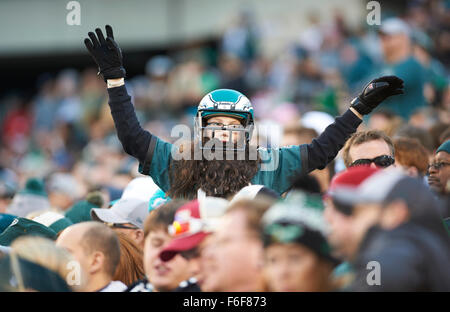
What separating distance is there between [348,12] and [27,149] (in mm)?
8160

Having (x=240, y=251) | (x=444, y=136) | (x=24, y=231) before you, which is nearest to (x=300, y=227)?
(x=240, y=251)

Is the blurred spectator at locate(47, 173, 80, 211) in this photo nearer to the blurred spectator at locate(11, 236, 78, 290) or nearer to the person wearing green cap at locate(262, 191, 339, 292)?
the blurred spectator at locate(11, 236, 78, 290)

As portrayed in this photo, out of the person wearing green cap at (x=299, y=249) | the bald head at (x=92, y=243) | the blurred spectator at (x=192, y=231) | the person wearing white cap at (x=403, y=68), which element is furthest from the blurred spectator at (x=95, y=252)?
the person wearing white cap at (x=403, y=68)

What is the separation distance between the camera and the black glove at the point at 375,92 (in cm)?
473

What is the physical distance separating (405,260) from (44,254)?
173 cm

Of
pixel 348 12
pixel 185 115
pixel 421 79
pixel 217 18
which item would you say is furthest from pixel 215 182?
pixel 217 18

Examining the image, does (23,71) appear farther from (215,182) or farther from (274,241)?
(274,241)

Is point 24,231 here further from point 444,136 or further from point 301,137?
point 444,136

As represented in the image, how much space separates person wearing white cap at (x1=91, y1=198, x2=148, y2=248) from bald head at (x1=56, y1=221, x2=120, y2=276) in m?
0.96

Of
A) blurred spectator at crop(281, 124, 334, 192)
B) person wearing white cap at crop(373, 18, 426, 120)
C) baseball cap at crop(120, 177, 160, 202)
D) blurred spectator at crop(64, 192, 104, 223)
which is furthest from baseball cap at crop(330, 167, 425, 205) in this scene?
person wearing white cap at crop(373, 18, 426, 120)

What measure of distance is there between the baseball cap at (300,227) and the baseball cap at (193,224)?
449 mm

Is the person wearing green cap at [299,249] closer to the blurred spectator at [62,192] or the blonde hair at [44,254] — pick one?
the blonde hair at [44,254]

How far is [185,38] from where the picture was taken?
19.7m

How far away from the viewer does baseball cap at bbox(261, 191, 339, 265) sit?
275cm
